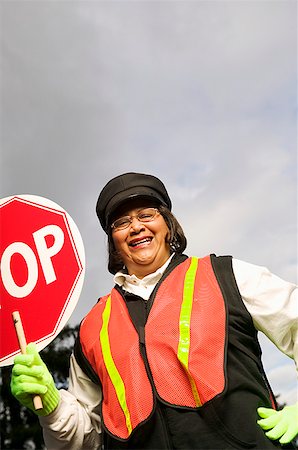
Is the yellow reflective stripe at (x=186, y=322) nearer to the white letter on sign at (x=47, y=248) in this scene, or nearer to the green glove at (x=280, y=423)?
the green glove at (x=280, y=423)

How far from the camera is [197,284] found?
2.66 metres

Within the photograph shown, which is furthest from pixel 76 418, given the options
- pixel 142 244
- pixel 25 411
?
pixel 25 411

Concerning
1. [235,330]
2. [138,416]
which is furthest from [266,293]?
[138,416]

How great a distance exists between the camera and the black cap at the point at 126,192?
2.94 meters

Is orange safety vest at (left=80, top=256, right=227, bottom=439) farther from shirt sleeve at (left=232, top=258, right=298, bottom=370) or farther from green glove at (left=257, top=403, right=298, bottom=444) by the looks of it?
green glove at (left=257, top=403, right=298, bottom=444)

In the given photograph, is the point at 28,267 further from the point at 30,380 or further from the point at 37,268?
the point at 30,380

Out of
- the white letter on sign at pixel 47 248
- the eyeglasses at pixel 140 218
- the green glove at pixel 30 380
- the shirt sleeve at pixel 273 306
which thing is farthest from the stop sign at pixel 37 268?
the shirt sleeve at pixel 273 306

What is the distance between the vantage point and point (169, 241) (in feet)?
9.89

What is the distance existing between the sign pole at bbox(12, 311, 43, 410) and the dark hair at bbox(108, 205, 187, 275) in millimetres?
634

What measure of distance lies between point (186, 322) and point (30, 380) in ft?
2.34

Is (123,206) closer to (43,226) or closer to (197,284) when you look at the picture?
(43,226)

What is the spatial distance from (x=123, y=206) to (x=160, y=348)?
2.64 ft

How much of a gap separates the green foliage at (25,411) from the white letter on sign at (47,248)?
9.67 meters

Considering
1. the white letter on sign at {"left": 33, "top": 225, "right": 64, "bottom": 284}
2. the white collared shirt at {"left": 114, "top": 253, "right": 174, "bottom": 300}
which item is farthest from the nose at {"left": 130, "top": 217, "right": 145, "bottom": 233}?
the white letter on sign at {"left": 33, "top": 225, "right": 64, "bottom": 284}
